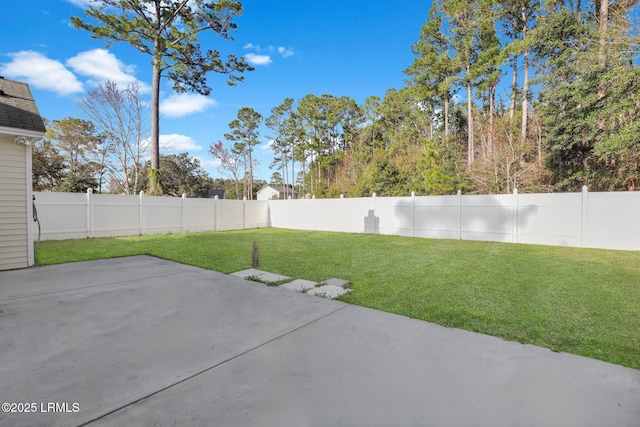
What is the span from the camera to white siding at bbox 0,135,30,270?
16.8ft

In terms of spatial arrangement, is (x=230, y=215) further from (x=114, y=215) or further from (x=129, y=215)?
(x=114, y=215)

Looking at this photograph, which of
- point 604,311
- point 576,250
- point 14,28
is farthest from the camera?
point 14,28

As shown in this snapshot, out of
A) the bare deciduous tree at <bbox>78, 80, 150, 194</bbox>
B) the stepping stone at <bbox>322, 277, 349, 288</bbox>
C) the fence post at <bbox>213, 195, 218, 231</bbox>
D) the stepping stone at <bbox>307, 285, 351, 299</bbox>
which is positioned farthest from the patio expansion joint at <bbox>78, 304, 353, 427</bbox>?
the bare deciduous tree at <bbox>78, 80, 150, 194</bbox>

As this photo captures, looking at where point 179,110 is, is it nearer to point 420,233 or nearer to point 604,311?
point 420,233

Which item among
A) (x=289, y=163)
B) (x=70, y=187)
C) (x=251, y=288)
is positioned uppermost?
(x=289, y=163)

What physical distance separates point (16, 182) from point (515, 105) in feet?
60.9

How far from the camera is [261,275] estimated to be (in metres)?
4.83

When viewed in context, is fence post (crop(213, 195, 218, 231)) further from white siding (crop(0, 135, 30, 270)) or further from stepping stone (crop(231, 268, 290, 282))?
stepping stone (crop(231, 268, 290, 282))

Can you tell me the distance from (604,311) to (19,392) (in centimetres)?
513

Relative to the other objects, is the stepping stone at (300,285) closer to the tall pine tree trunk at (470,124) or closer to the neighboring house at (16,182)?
the neighboring house at (16,182)

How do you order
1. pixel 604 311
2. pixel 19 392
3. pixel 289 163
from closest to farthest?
pixel 19 392
pixel 604 311
pixel 289 163

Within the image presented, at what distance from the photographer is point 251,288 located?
13.5 ft

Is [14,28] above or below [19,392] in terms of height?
above

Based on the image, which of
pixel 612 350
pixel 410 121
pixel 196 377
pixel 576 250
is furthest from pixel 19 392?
pixel 410 121
